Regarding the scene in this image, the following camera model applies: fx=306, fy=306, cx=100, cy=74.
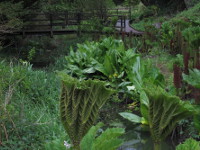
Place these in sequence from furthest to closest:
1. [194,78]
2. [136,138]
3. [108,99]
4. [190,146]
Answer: [108,99]
[136,138]
[194,78]
[190,146]

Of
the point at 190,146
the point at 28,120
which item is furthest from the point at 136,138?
the point at 190,146

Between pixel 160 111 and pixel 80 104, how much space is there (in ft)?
2.34

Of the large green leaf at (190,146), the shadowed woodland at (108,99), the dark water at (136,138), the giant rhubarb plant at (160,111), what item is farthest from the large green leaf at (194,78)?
the large green leaf at (190,146)

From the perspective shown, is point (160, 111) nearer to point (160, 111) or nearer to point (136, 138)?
point (160, 111)

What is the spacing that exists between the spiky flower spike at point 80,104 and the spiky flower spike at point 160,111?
15.7 inches

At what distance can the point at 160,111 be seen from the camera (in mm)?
2623

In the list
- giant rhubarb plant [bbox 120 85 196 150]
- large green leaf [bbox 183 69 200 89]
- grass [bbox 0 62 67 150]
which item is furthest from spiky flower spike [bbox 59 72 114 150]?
large green leaf [bbox 183 69 200 89]

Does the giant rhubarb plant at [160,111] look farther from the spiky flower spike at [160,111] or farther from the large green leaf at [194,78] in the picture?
the large green leaf at [194,78]

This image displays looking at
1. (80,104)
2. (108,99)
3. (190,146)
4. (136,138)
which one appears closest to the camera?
(190,146)

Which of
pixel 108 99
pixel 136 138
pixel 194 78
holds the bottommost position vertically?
pixel 136 138

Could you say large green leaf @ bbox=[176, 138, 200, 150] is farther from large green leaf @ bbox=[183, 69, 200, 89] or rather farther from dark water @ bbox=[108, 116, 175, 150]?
dark water @ bbox=[108, 116, 175, 150]

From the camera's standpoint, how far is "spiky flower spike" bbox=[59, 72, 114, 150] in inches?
91.5

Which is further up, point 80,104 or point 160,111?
Result: point 80,104

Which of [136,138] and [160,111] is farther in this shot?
[136,138]
